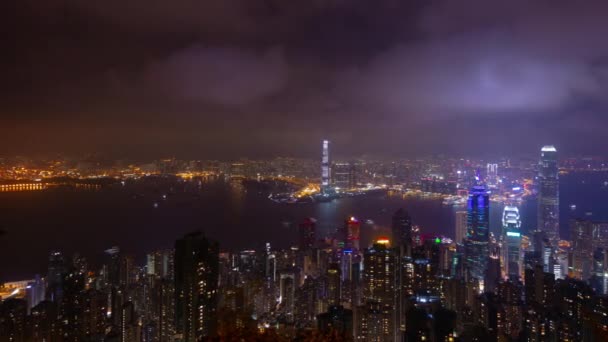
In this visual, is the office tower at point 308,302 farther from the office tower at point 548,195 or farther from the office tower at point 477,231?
the office tower at point 548,195

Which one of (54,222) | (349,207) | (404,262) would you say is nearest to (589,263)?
(404,262)

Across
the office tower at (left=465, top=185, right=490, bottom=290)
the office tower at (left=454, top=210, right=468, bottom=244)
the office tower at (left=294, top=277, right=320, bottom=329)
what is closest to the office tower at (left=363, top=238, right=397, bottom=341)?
the office tower at (left=294, top=277, right=320, bottom=329)

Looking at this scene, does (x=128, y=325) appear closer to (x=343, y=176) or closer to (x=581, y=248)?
(x=581, y=248)

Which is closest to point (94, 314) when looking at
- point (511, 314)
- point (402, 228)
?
point (511, 314)

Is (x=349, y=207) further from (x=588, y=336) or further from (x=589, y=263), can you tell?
(x=588, y=336)

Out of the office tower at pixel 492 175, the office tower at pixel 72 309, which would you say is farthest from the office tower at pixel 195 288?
the office tower at pixel 492 175

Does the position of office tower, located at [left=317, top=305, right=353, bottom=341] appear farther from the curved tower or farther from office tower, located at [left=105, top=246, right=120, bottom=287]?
the curved tower
